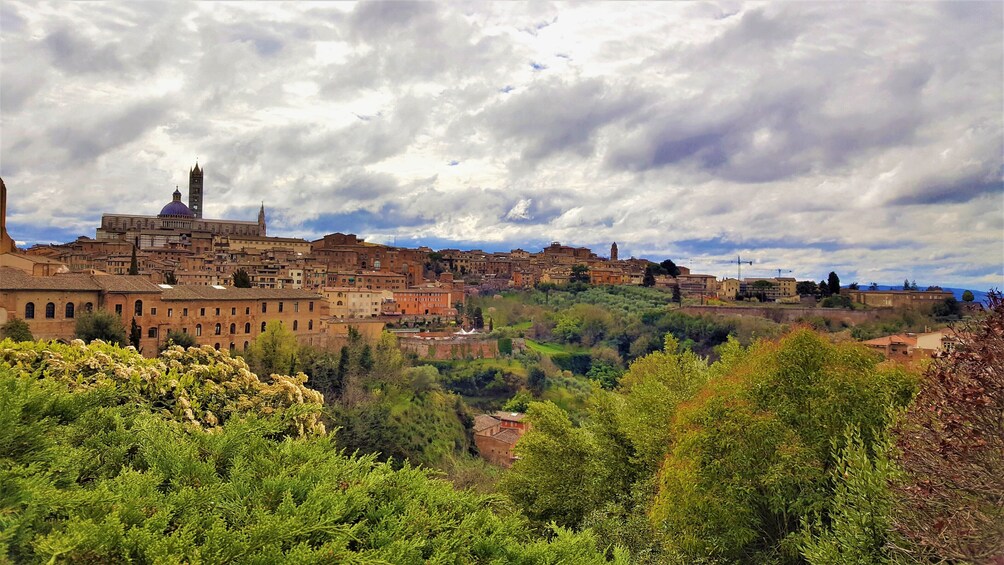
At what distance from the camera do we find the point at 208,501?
3814 mm

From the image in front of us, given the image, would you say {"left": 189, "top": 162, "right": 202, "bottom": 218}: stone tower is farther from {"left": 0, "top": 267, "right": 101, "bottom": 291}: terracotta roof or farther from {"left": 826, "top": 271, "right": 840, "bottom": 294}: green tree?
{"left": 826, "top": 271, "right": 840, "bottom": 294}: green tree

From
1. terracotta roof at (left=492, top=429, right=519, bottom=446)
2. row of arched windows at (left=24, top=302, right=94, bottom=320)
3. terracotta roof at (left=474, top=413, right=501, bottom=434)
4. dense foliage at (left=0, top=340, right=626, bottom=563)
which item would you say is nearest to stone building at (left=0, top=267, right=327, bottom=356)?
row of arched windows at (left=24, top=302, right=94, bottom=320)

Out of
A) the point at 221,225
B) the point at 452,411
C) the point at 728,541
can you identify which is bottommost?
the point at 452,411

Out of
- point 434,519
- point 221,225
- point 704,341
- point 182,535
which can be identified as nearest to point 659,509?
point 434,519

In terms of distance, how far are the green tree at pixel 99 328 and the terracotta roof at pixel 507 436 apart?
65.3 feet

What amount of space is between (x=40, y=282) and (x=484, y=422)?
24.4 metres

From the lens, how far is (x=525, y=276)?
303 ft

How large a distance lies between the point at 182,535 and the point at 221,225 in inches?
3374

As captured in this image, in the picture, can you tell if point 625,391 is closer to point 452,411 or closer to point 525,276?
point 452,411

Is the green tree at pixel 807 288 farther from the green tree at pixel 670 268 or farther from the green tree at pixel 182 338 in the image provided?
the green tree at pixel 182 338

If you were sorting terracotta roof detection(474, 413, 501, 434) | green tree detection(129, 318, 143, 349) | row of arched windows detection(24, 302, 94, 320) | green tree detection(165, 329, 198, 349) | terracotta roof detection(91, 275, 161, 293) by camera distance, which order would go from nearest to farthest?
row of arched windows detection(24, 302, 94, 320)
green tree detection(129, 318, 143, 349)
terracotta roof detection(91, 275, 161, 293)
green tree detection(165, 329, 198, 349)
terracotta roof detection(474, 413, 501, 434)

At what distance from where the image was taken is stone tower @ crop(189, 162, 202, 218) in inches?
3570

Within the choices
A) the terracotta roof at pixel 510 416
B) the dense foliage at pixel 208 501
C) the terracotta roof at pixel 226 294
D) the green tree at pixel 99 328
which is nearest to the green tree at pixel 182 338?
the terracotta roof at pixel 226 294

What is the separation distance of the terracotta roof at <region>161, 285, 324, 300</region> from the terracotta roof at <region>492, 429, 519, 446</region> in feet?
53.3
